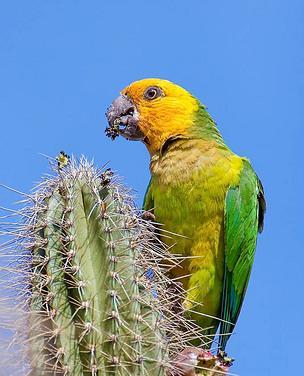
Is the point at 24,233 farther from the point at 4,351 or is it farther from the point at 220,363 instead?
the point at 220,363

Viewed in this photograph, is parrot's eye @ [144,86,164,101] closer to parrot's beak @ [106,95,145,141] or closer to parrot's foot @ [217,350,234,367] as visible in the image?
parrot's beak @ [106,95,145,141]

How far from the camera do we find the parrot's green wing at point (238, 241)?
19.9 ft

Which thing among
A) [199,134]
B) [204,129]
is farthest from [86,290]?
[204,129]

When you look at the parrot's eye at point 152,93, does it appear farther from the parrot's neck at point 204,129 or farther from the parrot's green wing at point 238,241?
the parrot's green wing at point 238,241

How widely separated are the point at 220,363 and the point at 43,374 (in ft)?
3.39

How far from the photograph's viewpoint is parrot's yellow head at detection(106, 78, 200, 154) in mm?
6445

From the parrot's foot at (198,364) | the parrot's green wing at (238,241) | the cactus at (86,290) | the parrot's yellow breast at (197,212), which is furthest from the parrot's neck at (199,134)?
the parrot's foot at (198,364)

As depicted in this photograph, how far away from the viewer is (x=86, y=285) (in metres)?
3.49

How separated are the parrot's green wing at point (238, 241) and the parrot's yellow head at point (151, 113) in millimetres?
709

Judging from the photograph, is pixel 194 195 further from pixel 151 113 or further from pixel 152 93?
pixel 152 93

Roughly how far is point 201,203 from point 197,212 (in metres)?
0.08

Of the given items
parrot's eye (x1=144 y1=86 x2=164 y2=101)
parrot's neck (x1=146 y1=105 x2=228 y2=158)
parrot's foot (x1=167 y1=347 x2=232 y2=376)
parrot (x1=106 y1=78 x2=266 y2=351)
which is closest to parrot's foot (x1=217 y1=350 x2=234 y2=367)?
parrot's foot (x1=167 y1=347 x2=232 y2=376)

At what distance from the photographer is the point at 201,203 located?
6020 millimetres

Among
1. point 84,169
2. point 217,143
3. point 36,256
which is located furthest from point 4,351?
point 217,143
